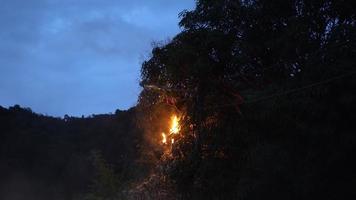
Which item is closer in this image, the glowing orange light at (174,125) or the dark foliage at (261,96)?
the dark foliage at (261,96)

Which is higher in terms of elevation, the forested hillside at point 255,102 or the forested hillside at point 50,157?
the forested hillside at point 50,157

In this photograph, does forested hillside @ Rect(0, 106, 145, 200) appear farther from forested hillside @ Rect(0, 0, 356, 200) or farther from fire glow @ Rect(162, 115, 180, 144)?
forested hillside @ Rect(0, 0, 356, 200)

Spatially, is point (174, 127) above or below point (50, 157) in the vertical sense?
below

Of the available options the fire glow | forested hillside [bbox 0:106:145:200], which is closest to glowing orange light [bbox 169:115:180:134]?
the fire glow

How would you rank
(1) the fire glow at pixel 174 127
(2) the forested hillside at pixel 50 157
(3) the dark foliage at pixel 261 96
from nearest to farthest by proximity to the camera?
(3) the dark foliage at pixel 261 96
(1) the fire glow at pixel 174 127
(2) the forested hillside at pixel 50 157

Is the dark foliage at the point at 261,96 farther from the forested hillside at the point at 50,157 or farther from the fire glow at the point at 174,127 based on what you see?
the forested hillside at the point at 50,157

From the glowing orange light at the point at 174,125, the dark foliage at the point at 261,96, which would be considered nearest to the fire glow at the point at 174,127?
the glowing orange light at the point at 174,125

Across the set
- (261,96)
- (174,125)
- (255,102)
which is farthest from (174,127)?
(261,96)

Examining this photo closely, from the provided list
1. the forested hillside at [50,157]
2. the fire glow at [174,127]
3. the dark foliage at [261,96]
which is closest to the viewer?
the dark foliage at [261,96]

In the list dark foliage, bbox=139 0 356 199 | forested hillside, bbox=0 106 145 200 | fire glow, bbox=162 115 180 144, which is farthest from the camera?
forested hillside, bbox=0 106 145 200

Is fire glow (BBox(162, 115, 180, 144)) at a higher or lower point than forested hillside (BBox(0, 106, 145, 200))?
lower

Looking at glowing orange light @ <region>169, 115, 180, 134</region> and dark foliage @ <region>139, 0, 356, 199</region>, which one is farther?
glowing orange light @ <region>169, 115, 180, 134</region>

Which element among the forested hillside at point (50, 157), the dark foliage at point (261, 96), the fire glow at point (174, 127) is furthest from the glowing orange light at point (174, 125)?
the forested hillside at point (50, 157)

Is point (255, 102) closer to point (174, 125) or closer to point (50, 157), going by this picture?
point (174, 125)
